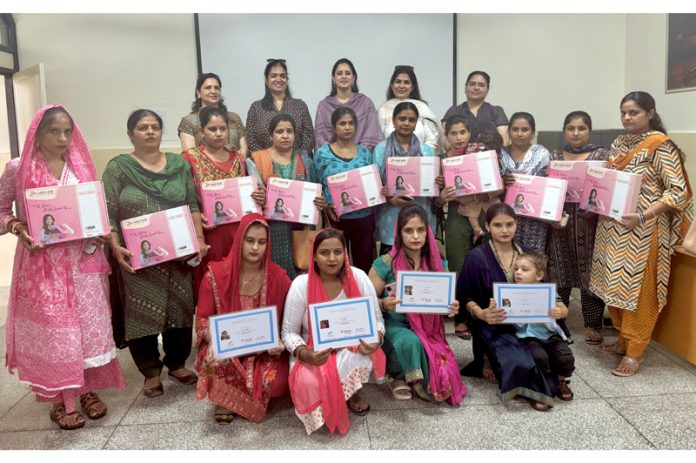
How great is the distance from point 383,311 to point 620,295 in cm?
133

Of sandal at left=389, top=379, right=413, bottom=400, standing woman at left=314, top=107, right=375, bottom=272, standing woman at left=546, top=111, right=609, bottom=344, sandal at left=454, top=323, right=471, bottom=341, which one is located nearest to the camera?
sandal at left=389, top=379, right=413, bottom=400

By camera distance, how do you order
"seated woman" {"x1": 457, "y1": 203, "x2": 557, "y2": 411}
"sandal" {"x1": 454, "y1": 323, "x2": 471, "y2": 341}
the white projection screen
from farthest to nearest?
1. the white projection screen
2. "sandal" {"x1": 454, "y1": 323, "x2": 471, "y2": 341}
3. "seated woman" {"x1": 457, "y1": 203, "x2": 557, "y2": 411}

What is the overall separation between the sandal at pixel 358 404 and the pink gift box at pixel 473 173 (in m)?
1.35

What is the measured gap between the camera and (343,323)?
2.46 meters

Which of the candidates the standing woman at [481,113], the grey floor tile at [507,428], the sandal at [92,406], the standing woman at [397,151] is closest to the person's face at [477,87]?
the standing woman at [481,113]

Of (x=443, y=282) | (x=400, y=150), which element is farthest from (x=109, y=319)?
(x=400, y=150)

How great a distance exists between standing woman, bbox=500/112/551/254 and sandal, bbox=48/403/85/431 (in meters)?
2.62

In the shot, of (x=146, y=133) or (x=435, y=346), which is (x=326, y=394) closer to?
(x=435, y=346)

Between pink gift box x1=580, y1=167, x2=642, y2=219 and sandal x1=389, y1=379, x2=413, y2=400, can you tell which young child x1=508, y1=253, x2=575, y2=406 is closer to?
pink gift box x1=580, y1=167, x2=642, y2=219

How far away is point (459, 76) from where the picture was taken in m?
5.88

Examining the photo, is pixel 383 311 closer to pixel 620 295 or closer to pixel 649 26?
pixel 620 295

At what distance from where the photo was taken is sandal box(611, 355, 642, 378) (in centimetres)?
303

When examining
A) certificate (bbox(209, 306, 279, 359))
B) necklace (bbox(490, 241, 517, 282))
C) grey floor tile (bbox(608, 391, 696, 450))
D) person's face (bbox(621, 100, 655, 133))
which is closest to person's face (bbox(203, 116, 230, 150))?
certificate (bbox(209, 306, 279, 359))

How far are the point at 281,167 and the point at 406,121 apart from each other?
823mm
